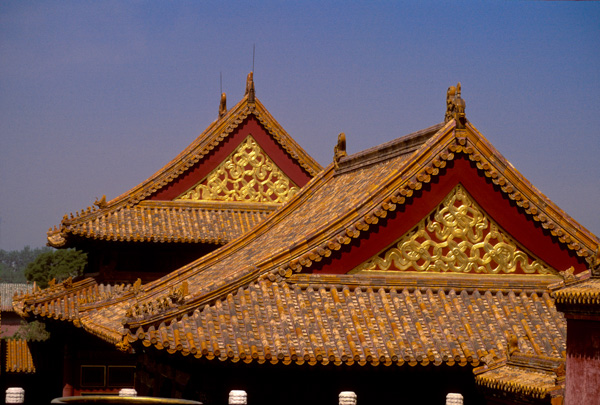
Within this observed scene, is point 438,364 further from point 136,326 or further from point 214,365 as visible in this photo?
point 136,326

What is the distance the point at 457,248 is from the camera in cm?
1967

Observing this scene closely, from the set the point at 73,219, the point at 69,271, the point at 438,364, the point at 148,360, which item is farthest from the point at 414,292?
the point at 69,271

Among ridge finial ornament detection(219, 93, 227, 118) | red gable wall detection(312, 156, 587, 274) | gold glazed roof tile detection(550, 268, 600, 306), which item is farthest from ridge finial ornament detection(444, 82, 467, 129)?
ridge finial ornament detection(219, 93, 227, 118)

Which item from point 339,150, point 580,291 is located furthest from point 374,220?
point 339,150

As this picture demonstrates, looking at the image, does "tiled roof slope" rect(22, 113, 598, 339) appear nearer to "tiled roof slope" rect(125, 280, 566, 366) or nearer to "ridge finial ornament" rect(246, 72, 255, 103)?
"tiled roof slope" rect(125, 280, 566, 366)

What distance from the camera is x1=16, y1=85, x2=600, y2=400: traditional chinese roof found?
17.9 metres

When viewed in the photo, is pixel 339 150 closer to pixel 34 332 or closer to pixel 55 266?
pixel 34 332

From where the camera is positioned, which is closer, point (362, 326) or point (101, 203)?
point (362, 326)

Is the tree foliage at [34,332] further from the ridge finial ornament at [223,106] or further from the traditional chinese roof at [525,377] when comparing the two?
the traditional chinese roof at [525,377]

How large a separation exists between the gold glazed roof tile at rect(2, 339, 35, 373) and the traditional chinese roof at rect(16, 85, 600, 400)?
19.8 metres

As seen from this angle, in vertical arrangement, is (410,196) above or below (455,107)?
below

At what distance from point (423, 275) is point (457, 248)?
2.73ft

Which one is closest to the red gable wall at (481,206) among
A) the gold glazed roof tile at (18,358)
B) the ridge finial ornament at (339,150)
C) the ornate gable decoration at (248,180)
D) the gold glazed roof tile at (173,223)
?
the ridge finial ornament at (339,150)

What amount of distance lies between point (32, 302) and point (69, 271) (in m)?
55.4
